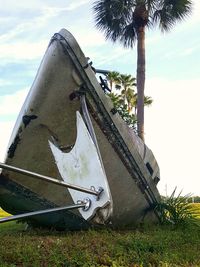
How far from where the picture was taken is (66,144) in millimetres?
7258

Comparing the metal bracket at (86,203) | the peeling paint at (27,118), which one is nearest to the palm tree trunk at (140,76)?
the peeling paint at (27,118)

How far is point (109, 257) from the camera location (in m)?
5.05

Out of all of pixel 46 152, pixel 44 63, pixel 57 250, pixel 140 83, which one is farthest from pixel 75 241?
pixel 140 83

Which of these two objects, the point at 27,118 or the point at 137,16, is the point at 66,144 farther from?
the point at 137,16

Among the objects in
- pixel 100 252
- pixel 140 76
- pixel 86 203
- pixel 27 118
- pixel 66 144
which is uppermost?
pixel 140 76

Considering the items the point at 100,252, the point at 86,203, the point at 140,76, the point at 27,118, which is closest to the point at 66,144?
the point at 27,118

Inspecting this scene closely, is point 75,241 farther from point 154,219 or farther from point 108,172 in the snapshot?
point 154,219

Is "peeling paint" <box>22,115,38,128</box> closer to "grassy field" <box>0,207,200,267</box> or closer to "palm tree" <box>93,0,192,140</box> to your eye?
"grassy field" <box>0,207,200,267</box>

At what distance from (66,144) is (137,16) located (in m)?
13.4

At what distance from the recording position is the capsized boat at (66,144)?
6664 millimetres

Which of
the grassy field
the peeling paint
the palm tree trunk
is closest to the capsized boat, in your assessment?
the peeling paint

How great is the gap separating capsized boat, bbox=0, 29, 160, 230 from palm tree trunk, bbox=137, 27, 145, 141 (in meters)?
9.38

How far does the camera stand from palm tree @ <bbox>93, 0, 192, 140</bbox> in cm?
1939

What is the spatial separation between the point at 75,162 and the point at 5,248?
5.40ft
